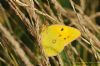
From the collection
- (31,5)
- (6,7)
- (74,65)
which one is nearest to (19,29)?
(6,7)

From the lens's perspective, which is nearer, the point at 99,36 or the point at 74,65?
the point at 74,65

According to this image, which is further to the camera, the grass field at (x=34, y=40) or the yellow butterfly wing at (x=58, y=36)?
the grass field at (x=34, y=40)

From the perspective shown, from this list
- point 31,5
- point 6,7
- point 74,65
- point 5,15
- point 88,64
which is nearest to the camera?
point 31,5

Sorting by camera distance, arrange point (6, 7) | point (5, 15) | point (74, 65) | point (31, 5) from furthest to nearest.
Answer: point (6, 7) → point (5, 15) → point (74, 65) → point (31, 5)

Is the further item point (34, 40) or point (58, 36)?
point (34, 40)

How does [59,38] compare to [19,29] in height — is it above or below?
below

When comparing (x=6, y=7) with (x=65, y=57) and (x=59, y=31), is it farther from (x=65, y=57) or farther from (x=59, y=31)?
(x=59, y=31)

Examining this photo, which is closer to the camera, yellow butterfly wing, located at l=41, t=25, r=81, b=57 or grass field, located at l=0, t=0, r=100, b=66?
yellow butterfly wing, located at l=41, t=25, r=81, b=57

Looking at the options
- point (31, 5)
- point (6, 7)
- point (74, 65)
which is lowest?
point (74, 65)
